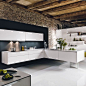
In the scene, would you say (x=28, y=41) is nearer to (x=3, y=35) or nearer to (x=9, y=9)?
(x=3, y=35)

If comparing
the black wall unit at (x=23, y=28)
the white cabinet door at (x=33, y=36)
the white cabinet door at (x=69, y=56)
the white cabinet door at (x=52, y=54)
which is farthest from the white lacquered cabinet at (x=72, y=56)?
the black wall unit at (x=23, y=28)

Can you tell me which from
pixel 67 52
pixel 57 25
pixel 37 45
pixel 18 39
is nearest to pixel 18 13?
pixel 18 39

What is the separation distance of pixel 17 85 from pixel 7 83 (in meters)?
0.39

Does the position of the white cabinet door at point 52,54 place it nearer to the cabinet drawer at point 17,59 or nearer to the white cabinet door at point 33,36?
the white cabinet door at point 33,36

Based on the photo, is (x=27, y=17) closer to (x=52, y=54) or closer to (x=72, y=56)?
(x=52, y=54)

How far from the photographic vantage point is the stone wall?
4.66 meters

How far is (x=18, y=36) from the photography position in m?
4.96

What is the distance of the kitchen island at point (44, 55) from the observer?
4.27 meters

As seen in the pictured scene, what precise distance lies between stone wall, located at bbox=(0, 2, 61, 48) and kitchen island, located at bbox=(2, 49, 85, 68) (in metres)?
1.83

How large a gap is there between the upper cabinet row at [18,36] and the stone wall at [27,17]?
73 cm

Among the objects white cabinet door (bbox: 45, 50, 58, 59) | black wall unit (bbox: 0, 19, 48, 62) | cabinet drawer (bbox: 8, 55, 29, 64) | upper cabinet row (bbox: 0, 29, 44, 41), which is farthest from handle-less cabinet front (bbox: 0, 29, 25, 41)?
white cabinet door (bbox: 45, 50, 58, 59)

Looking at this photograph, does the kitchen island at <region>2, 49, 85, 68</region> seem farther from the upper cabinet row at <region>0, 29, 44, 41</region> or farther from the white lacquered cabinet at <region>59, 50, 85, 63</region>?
the upper cabinet row at <region>0, 29, 44, 41</region>

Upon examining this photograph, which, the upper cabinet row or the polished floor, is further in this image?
the upper cabinet row

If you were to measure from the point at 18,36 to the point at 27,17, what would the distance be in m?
1.51
